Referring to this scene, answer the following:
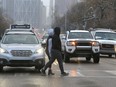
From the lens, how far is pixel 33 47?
660 inches

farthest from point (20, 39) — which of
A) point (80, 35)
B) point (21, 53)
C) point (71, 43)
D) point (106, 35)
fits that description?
point (106, 35)

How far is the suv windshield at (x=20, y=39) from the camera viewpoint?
17797 mm

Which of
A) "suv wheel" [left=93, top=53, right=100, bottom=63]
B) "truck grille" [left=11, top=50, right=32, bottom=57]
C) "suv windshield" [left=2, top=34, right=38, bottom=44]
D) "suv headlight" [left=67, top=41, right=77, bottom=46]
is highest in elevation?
"suv windshield" [left=2, top=34, right=38, bottom=44]

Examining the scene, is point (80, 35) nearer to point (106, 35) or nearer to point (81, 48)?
point (81, 48)

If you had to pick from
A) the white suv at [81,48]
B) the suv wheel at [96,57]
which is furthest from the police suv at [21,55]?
the suv wheel at [96,57]

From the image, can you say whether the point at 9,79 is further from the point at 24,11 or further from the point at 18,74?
the point at 24,11

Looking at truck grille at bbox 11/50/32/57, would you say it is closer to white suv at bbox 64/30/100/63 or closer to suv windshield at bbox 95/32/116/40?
white suv at bbox 64/30/100/63

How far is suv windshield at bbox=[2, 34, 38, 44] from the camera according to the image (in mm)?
17797

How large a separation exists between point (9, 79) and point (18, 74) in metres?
1.79

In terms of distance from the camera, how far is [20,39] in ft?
59.1

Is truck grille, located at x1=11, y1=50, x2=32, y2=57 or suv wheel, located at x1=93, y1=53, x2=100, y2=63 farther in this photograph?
suv wheel, located at x1=93, y1=53, x2=100, y2=63

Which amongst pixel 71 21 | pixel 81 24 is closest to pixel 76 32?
pixel 81 24

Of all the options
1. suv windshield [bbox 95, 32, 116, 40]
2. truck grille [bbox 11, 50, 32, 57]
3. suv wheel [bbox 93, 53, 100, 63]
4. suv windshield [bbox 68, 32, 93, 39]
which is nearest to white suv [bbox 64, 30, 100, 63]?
suv wheel [bbox 93, 53, 100, 63]

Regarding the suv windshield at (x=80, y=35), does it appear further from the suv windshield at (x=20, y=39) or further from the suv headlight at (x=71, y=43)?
the suv windshield at (x=20, y=39)
